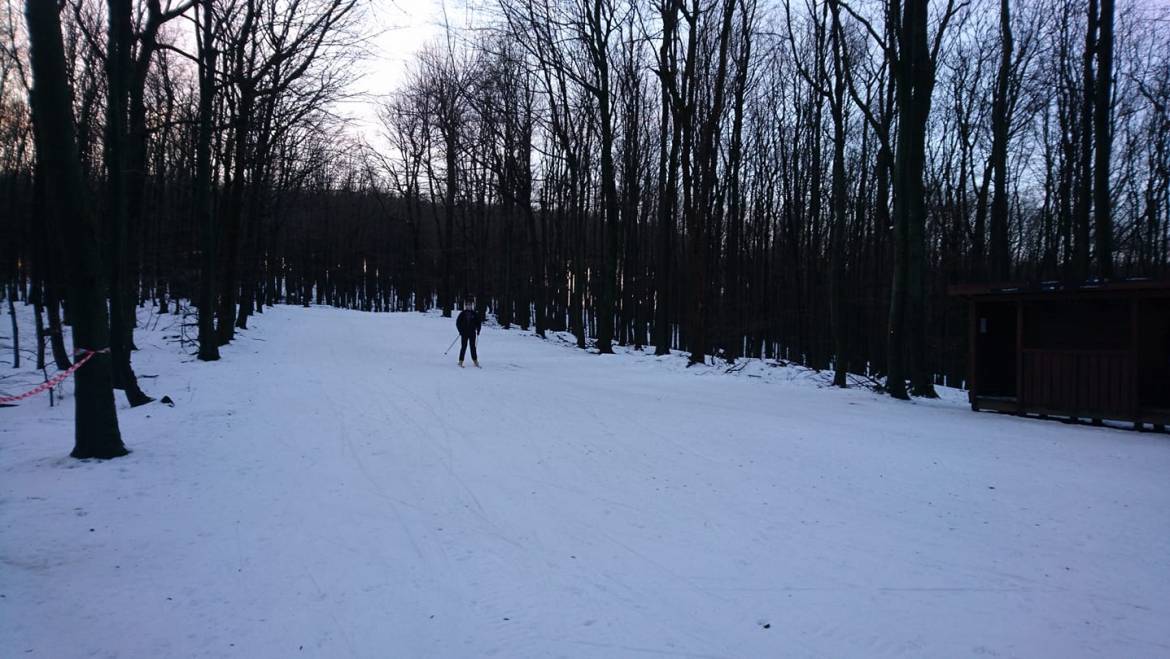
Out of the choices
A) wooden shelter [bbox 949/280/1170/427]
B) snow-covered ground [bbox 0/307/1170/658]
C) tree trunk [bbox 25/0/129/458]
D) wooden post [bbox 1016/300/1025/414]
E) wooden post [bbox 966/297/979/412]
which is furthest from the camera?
wooden post [bbox 966/297/979/412]

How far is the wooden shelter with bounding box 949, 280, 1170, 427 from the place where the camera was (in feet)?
40.7

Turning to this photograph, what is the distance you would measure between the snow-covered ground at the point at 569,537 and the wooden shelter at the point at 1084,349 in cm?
185

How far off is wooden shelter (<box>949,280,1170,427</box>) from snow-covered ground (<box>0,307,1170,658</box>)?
1851 millimetres

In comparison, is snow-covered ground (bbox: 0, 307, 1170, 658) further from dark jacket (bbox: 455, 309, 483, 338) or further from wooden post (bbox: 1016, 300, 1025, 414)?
dark jacket (bbox: 455, 309, 483, 338)

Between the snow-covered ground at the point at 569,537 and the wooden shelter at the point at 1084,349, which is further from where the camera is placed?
the wooden shelter at the point at 1084,349

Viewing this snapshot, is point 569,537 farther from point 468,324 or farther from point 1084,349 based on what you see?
point 468,324

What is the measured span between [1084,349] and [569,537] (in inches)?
488

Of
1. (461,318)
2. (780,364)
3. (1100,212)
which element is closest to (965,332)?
(780,364)

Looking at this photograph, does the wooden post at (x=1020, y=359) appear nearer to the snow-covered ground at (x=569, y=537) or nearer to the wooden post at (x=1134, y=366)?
the wooden post at (x=1134, y=366)

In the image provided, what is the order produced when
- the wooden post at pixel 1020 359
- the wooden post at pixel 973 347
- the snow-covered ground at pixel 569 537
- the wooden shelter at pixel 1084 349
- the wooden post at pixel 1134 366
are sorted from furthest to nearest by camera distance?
1. the wooden post at pixel 973 347
2. the wooden post at pixel 1020 359
3. the wooden shelter at pixel 1084 349
4. the wooden post at pixel 1134 366
5. the snow-covered ground at pixel 569 537

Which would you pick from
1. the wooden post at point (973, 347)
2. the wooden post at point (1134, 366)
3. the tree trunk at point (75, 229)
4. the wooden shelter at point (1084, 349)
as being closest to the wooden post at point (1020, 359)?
the wooden shelter at point (1084, 349)

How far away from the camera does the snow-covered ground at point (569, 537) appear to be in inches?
161

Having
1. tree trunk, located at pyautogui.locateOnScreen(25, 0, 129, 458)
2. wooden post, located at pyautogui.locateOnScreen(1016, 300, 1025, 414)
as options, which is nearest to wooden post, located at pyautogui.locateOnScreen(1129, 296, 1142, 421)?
wooden post, located at pyautogui.locateOnScreen(1016, 300, 1025, 414)

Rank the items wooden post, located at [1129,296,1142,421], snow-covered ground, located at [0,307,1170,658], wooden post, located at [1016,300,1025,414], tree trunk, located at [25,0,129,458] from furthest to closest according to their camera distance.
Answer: wooden post, located at [1016,300,1025,414], wooden post, located at [1129,296,1142,421], tree trunk, located at [25,0,129,458], snow-covered ground, located at [0,307,1170,658]
